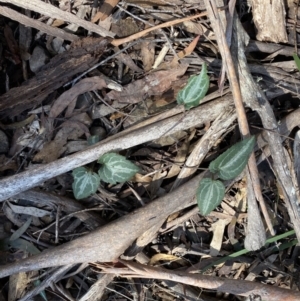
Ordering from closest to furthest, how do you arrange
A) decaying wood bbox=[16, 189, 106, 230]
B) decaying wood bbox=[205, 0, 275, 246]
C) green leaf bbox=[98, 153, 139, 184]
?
decaying wood bbox=[205, 0, 275, 246] < green leaf bbox=[98, 153, 139, 184] < decaying wood bbox=[16, 189, 106, 230]

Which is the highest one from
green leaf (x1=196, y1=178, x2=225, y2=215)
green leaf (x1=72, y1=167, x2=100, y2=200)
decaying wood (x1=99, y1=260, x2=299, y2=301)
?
green leaf (x1=72, y1=167, x2=100, y2=200)

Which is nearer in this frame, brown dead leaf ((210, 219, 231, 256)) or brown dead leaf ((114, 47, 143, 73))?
brown dead leaf ((114, 47, 143, 73))

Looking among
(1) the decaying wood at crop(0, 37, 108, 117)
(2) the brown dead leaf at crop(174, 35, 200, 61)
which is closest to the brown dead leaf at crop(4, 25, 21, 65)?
(1) the decaying wood at crop(0, 37, 108, 117)

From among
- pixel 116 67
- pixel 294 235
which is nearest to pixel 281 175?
pixel 294 235

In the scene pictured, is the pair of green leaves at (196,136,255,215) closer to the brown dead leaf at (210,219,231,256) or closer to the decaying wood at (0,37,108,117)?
the brown dead leaf at (210,219,231,256)

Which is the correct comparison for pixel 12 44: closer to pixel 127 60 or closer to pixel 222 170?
pixel 127 60

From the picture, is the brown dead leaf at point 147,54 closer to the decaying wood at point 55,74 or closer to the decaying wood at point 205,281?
the decaying wood at point 55,74

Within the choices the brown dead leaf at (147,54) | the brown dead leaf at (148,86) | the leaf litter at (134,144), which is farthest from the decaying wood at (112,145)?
the brown dead leaf at (147,54)

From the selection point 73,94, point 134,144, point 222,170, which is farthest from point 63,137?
point 222,170
